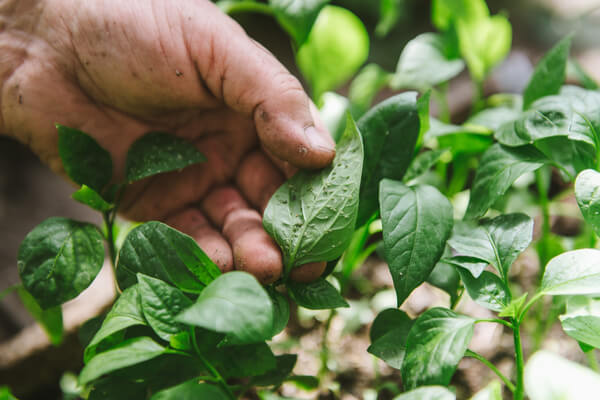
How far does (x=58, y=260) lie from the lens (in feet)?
1.70

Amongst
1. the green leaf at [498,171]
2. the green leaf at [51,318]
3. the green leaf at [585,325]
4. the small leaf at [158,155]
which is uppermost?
the green leaf at [498,171]

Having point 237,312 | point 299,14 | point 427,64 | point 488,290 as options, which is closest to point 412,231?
point 488,290

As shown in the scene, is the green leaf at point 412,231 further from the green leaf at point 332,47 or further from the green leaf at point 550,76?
the green leaf at point 332,47

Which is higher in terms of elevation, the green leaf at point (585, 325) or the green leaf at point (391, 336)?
the green leaf at point (585, 325)

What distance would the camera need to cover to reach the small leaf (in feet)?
1.90

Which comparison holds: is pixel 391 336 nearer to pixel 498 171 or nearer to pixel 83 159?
pixel 498 171

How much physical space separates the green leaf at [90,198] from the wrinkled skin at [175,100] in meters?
0.13

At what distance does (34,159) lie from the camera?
1.55m

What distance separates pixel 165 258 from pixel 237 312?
0.49 feet

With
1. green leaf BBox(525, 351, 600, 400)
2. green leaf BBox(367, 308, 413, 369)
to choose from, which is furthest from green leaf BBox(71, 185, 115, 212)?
green leaf BBox(525, 351, 600, 400)

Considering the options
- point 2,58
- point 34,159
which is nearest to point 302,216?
point 2,58

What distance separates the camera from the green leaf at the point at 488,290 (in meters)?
0.47

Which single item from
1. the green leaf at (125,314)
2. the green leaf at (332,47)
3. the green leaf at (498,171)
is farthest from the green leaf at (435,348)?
the green leaf at (332,47)

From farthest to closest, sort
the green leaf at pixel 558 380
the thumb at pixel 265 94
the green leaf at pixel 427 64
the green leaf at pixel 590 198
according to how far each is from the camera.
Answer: the green leaf at pixel 427 64 < the thumb at pixel 265 94 < the green leaf at pixel 590 198 < the green leaf at pixel 558 380
